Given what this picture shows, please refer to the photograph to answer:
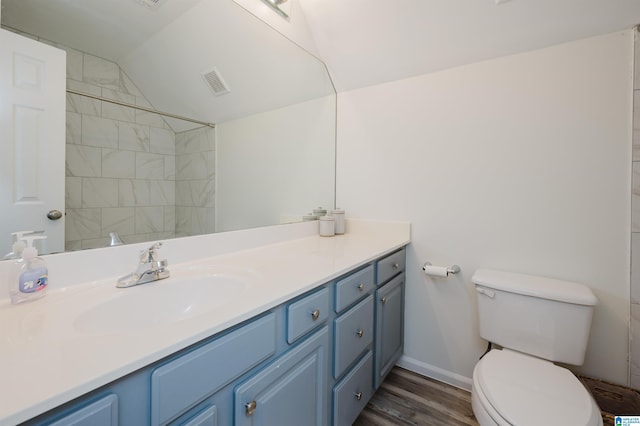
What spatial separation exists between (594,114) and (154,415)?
197cm

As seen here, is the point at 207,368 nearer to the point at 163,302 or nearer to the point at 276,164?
the point at 163,302

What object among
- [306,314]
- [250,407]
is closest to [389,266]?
[306,314]

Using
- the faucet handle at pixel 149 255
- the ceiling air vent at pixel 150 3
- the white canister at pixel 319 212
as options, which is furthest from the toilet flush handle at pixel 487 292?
the ceiling air vent at pixel 150 3

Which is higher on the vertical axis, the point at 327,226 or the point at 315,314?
the point at 327,226

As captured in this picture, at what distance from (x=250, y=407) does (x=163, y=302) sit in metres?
0.46

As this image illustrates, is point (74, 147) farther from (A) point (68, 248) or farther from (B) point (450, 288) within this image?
(B) point (450, 288)

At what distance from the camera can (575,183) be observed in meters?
1.34

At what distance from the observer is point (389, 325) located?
159cm

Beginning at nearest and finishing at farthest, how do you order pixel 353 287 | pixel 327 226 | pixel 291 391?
pixel 291 391, pixel 353 287, pixel 327 226

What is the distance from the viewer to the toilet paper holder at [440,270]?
1.58 m

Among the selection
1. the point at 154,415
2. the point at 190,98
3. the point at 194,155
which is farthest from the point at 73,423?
the point at 190,98

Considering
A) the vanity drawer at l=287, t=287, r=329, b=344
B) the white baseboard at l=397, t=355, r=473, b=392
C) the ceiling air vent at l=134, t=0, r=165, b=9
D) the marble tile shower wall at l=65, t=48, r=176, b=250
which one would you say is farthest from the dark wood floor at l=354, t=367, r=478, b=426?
the ceiling air vent at l=134, t=0, r=165, b=9

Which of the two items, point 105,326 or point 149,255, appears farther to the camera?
point 149,255

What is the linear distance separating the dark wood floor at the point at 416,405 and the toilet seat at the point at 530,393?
49 cm
